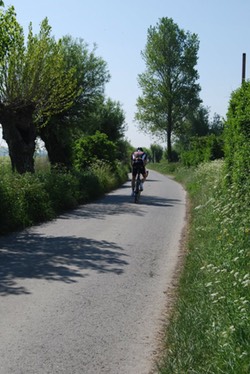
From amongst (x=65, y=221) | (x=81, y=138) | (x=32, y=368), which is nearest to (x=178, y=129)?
(x=81, y=138)

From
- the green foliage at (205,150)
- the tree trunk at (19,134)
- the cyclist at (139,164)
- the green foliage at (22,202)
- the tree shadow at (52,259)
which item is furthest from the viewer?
the green foliage at (205,150)

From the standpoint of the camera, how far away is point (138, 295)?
269 inches

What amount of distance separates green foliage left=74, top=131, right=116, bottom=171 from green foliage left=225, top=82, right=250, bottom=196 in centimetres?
1743

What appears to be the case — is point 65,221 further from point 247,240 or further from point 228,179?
point 247,240

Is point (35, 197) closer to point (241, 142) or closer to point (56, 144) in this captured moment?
point (241, 142)

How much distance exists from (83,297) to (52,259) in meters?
2.37

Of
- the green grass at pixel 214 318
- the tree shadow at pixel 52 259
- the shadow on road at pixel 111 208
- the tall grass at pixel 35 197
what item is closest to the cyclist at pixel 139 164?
the shadow on road at pixel 111 208

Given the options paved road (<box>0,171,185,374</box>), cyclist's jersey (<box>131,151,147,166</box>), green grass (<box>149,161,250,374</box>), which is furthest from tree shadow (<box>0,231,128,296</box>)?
cyclist's jersey (<box>131,151,147,166</box>)

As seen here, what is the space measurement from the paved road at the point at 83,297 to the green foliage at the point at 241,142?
193cm

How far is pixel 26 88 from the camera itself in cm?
1922

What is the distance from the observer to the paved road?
4656mm

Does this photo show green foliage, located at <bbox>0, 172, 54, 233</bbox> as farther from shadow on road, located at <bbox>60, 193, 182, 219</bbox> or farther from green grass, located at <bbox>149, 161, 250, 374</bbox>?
green grass, located at <bbox>149, 161, 250, 374</bbox>

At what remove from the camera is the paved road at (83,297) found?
4.66 m

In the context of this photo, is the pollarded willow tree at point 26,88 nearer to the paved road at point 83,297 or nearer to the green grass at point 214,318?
the paved road at point 83,297
